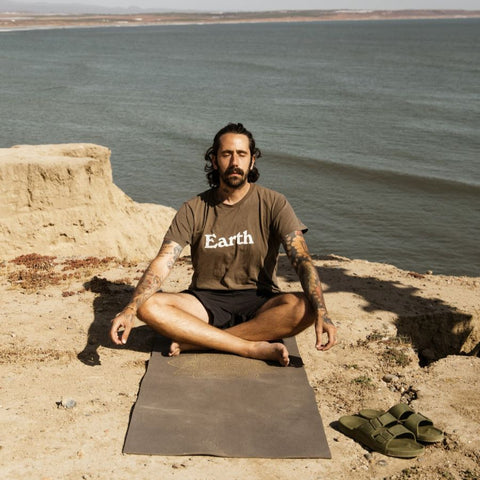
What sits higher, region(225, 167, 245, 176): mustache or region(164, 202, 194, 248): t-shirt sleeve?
region(225, 167, 245, 176): mustache

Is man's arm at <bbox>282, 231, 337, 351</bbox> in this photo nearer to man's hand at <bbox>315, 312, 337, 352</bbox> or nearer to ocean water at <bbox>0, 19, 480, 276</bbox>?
man's hand at <bbox>315, 312, 337, 352</bbox>

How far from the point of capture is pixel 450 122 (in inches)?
1437

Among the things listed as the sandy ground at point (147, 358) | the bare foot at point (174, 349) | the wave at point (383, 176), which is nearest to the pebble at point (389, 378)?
the sandy ground at point (147, 358)

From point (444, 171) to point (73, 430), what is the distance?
23882 mm

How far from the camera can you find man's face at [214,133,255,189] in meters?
6.35

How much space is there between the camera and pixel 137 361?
6.62 m

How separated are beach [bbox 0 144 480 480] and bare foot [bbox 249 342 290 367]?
406 millimetres

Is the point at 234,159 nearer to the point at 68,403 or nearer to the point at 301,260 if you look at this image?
the point at 301,260

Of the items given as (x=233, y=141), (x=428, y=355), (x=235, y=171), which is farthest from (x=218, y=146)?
(x=428, y=355)

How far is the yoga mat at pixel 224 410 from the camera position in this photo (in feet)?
16.5

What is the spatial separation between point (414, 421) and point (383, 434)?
1.09ft

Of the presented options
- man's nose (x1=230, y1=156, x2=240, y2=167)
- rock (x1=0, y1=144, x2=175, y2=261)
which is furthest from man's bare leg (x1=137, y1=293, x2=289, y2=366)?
rock (x1=0, y1=144, x2=175, y2=261)

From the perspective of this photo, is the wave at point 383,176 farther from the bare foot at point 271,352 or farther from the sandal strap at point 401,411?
the sandal strap at point 401,411

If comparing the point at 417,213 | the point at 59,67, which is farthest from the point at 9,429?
the point at 59,67
